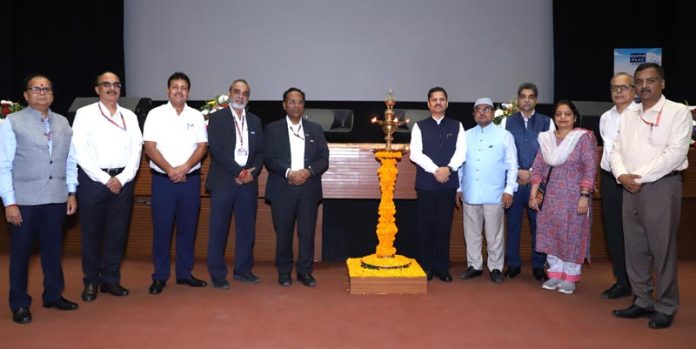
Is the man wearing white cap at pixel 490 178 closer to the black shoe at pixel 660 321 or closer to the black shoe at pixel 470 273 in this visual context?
the black shoe at pixel 470 273

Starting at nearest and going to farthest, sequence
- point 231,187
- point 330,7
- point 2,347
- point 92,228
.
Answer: point 2,347 → point 92,228 → point 231,187 → point 330,7

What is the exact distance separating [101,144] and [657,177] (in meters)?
3.16

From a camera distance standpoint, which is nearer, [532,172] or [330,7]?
[532,172]

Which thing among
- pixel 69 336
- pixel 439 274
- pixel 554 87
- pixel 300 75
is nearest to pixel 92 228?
pixel 69 336

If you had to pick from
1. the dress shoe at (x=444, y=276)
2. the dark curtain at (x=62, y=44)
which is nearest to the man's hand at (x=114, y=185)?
the dress shoe at (x=444, y=276)

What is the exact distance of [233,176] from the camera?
3.93 meters

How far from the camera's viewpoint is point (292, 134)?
406 cm

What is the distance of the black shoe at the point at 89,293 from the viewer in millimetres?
3566

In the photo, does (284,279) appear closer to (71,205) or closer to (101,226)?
(101,226)

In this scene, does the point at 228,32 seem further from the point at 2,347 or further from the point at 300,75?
the point at 2,347

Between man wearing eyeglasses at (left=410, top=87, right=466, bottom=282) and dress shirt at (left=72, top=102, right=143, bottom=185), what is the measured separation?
192 centimetres

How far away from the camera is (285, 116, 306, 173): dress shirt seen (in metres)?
4.05

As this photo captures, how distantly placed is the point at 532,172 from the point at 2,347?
3.29m

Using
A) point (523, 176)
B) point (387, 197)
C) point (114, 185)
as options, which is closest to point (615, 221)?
point (523, 176)
